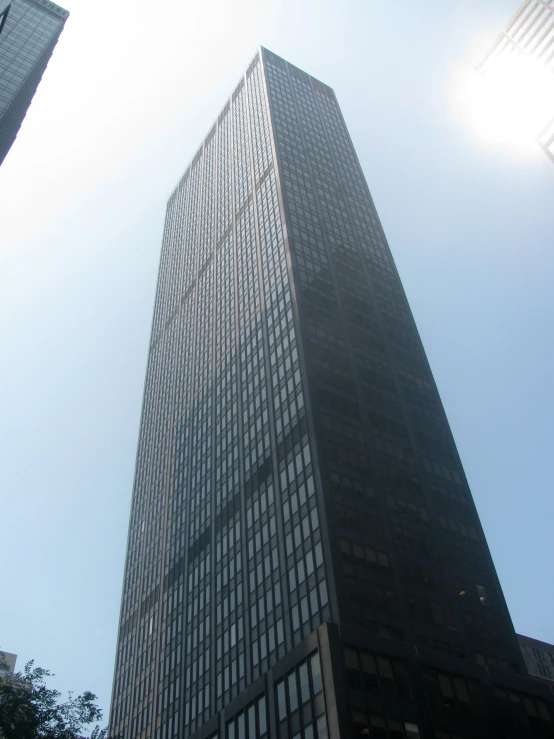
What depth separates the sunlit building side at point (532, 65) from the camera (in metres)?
85.8

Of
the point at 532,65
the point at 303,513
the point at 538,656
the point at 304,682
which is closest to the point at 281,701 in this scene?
the point at 304,682

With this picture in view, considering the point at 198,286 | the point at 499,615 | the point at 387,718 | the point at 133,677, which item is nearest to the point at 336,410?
the point at 499,615

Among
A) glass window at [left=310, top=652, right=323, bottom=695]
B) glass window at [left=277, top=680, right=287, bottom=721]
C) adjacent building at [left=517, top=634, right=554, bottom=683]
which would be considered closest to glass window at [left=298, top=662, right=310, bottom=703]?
glass window at [left=310, top=652, right=323, bottom=695]

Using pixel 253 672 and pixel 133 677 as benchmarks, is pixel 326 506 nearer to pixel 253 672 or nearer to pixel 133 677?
pixel 253 672

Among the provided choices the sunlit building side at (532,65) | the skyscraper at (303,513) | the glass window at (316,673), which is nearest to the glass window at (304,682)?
the skyscraper at (303,513)

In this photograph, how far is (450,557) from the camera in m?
66.7

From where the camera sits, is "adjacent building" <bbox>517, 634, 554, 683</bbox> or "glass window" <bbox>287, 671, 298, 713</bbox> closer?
"glass window" <bbox>287, 671, 298, 713</bbox>

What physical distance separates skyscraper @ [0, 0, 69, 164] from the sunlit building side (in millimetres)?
80628

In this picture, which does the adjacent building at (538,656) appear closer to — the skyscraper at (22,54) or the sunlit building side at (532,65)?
the sunlit building side at (532,65)

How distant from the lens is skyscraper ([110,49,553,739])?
5409 centimetres

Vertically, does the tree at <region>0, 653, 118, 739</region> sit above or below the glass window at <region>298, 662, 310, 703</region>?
below

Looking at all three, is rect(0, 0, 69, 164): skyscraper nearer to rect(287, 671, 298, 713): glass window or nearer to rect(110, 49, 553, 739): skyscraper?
→ rect(110, 49, 553, 739): skyscraper

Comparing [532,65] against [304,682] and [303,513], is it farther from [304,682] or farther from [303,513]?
[304,682]

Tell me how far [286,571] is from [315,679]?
12414 millimetres
